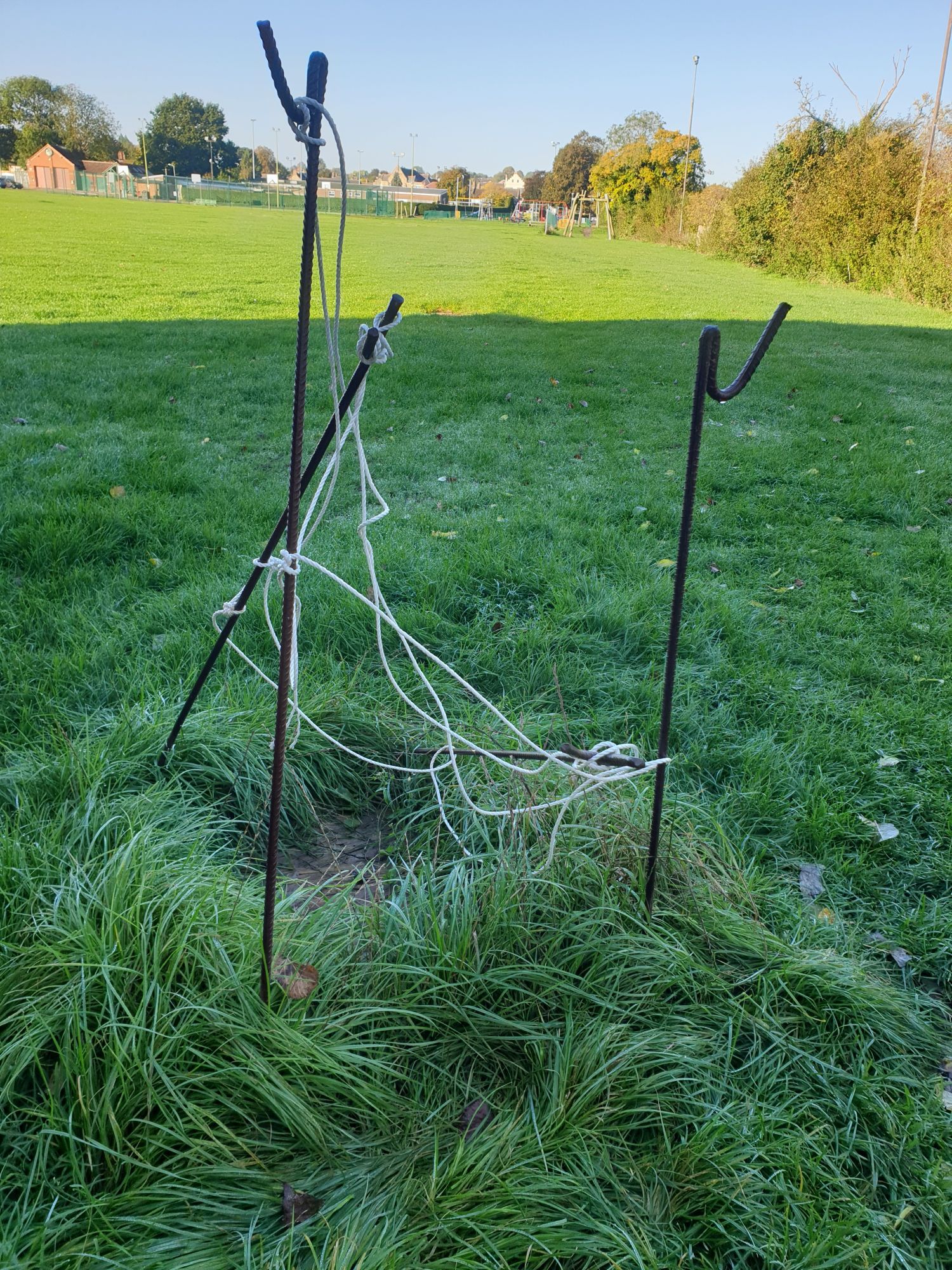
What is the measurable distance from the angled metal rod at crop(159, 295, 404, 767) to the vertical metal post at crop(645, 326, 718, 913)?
0.54m

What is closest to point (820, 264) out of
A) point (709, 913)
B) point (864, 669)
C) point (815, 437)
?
point (815, 437)

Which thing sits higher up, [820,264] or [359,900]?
[820,264]

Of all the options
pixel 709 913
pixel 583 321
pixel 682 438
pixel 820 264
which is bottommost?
pixel 709 913

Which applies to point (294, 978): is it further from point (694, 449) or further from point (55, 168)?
point (55, 168)

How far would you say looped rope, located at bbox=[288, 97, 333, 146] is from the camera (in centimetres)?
128

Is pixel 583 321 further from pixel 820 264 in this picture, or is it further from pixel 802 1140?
pixel 802 1140

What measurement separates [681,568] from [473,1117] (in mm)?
1036

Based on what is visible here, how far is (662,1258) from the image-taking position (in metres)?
1.28

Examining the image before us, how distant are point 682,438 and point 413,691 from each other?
154 inches

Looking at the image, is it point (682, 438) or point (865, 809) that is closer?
point (865, 809)

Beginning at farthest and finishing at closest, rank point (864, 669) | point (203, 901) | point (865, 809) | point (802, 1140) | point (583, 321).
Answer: point (583, 321)
point (864, 669)
point (865, 809)
point (203, 901)
point (802, 1140)

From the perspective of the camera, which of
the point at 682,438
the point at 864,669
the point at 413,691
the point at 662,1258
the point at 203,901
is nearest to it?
the point at 662,1258

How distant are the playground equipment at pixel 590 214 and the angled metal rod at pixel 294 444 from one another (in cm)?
3469

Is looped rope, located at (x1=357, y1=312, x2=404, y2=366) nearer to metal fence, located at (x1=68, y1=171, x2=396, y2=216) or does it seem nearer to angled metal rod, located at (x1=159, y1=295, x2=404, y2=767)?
angled metal rod, located at (x1=159, y1=295, x2=404, y2=767)
